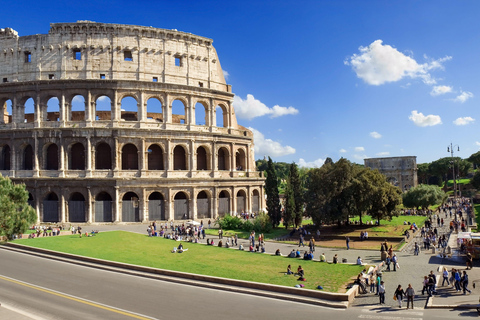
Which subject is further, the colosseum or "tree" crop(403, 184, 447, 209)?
"tree" crop(403, 184, 447, 209)

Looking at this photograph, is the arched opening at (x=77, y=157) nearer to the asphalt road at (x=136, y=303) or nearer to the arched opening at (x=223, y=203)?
the arched opening at (x=223, y=203)

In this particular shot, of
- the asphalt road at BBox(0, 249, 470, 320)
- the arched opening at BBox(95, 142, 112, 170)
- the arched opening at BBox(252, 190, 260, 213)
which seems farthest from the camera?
the arched opening at BBox(252, 190, 260, 213)

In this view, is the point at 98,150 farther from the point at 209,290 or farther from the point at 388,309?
the point at 388,309

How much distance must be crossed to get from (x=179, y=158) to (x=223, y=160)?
6536 millimetres

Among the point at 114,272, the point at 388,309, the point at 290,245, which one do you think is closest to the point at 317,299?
the point at 388,309

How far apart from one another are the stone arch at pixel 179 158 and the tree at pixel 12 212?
26.4m

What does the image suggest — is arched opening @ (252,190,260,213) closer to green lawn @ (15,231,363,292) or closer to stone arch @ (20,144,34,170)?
green lawn @ (15,231,363,292)

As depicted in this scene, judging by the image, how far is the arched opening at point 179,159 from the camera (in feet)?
154

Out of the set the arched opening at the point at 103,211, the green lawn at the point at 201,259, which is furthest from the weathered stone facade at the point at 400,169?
the green lawn at the point at 201,259

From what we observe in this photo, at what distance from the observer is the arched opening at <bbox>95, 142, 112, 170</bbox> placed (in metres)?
44.2

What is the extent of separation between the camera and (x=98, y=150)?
145 ft

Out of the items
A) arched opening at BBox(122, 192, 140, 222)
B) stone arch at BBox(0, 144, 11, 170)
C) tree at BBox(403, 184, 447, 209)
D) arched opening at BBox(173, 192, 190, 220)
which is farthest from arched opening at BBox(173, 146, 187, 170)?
tree at BBox(403, 184, 447, 209)

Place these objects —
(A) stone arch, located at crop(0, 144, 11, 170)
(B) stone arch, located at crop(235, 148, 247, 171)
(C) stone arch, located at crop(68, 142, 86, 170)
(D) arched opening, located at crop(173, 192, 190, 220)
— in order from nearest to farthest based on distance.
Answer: (C) stone arch, located at crop(68, 142, 86, 170) < (D) arched opening, located at crop(173, 192, 190, 220) < (A) stone arch, located at crop(0, 144, 11, 170) < (B) stone arch, located at crop(235, 148, 247, 171)

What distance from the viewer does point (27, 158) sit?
148ft
